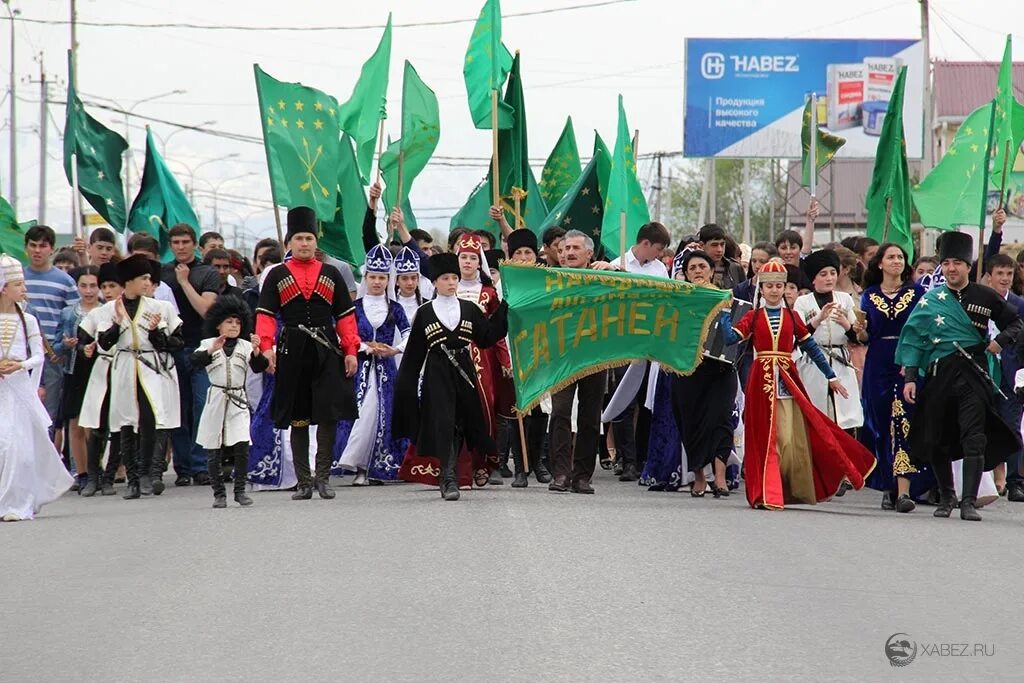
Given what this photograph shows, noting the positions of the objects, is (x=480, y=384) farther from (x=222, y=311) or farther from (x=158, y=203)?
(x=158, y=203)

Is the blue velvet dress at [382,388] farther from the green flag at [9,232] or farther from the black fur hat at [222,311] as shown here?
the green flag at [9,232]

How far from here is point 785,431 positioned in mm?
12562

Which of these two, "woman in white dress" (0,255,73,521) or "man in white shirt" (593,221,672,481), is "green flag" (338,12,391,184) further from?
"woman in white dress" (0,255,73,521)

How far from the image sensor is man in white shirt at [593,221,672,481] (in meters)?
14.6

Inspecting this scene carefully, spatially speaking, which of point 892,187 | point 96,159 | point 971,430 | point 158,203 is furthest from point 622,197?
point 96,159

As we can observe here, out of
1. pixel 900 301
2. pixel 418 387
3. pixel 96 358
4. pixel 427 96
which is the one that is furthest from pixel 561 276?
pixel 427 96

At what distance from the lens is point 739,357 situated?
1380 centimetres

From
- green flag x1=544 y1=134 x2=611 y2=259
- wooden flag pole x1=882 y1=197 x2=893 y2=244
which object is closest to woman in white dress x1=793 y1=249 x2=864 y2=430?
green flag x1=544 y1=134 x2=611 y2=259

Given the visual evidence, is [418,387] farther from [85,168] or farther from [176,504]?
[85,168]

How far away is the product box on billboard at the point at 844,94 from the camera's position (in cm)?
4575

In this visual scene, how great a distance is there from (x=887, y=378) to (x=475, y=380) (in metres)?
3.16

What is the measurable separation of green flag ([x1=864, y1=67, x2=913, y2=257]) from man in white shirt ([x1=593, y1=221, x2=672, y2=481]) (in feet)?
13.0

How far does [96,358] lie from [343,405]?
239 cm

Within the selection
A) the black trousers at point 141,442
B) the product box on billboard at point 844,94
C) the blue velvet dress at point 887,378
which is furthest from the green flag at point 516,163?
the product box on billboard at point 844,94
